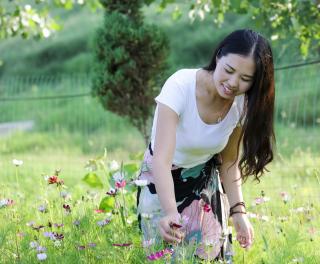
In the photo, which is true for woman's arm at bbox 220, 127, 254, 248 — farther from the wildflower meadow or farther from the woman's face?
the woman's face

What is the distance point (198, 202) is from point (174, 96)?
0.53 m

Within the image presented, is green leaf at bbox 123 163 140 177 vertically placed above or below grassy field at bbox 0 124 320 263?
above

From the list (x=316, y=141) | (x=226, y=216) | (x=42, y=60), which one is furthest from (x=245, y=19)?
(x=226, y=216)

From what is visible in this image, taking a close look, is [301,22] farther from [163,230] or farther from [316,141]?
[316,141]

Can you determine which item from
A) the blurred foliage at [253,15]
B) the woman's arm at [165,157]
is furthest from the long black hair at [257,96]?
the blurred foliage at [253,15]

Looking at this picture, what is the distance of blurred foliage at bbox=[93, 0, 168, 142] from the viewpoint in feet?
19.4

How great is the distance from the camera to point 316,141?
7895 mm

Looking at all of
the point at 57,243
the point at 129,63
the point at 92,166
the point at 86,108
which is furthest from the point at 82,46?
the point at 57,243

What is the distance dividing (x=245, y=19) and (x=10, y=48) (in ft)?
20.9

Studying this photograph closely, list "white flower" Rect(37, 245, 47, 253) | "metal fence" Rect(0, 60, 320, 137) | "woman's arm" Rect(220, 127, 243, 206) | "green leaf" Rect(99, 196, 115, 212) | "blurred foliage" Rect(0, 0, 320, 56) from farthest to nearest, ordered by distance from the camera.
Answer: "metal fence" Rect(0, 60, 320, 137) < "blurred foliage" Rect(0, 0, 320, 56) < "green leaf" Rect(99, 196, 115, 212) < "woman's arm" Rect(220, 127, 243, 206) < "white flower" Rect(37, 245, 47, 253)

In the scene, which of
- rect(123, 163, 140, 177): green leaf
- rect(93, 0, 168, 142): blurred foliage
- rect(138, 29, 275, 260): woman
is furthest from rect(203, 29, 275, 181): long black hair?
rect(93, 0, 168, 142): blurred foliage

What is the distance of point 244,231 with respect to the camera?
2.95m

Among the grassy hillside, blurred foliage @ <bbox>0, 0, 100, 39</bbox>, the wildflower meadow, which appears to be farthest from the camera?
the grassy hillside

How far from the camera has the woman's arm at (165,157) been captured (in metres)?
2.54
